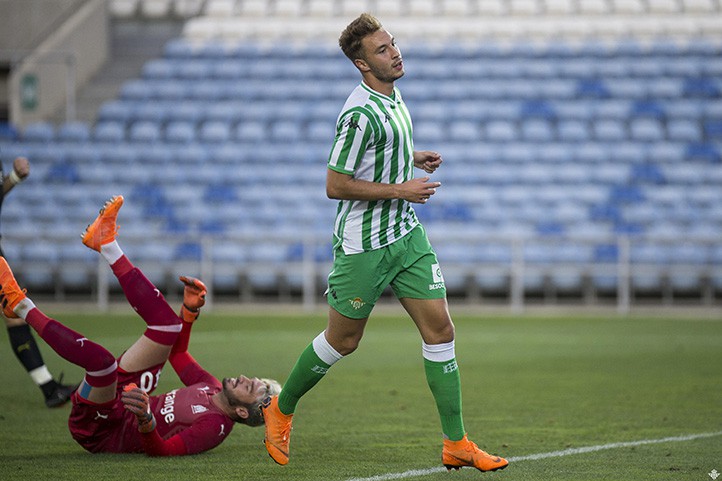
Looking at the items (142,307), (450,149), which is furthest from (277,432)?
(450,149)

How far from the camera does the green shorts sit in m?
5.06

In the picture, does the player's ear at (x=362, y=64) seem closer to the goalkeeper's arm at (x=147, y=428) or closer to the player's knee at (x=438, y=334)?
the player's knee at (x=438, y=334)

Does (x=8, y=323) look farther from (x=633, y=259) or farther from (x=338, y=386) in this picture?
(x=633, y=259)

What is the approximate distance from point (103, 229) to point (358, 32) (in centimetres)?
170

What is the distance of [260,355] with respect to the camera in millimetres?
10758

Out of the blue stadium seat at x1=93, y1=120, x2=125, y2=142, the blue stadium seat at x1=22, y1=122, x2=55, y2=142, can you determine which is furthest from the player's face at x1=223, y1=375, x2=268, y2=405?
the blue stadium seat at x1=22, y1=122, x2=55, y2=142

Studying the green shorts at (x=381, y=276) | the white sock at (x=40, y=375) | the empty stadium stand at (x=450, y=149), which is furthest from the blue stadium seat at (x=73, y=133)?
the green shorts at (x=381, y=276)

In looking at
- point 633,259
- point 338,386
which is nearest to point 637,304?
point 633,259

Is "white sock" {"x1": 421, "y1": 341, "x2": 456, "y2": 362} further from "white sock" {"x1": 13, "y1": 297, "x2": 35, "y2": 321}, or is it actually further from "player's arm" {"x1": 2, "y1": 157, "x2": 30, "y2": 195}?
"player's arm" {"x1": 2, "y1": 157, "x2": 30, "y2": 195}

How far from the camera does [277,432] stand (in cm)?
536

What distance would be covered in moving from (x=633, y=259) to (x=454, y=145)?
399 cm

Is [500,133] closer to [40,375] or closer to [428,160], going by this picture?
[40,375]

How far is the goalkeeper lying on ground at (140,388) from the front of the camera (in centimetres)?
535

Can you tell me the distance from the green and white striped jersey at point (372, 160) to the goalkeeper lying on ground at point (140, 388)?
103cm
